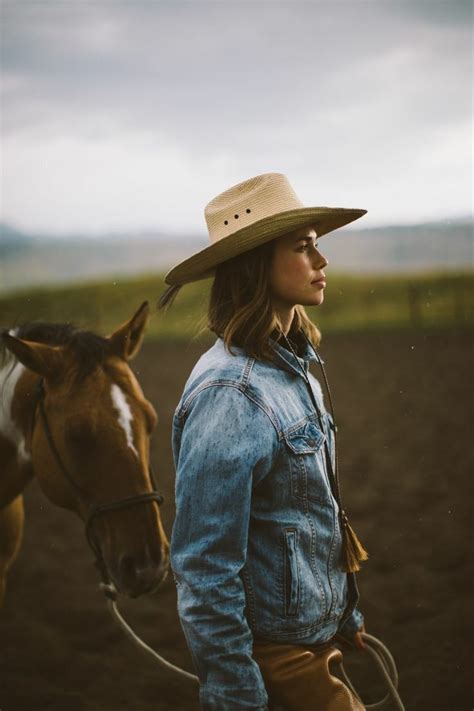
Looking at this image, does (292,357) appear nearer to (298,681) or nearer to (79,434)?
(298,681)

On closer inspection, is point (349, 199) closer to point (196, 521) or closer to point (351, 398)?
point (196, 521)

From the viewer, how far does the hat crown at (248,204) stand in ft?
4.57

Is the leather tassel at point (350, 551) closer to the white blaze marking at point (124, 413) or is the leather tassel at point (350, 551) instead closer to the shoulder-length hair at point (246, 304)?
the shoulder-length hair at point (246, 304)

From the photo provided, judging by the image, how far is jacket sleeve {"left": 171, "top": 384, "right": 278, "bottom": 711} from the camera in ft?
3.69

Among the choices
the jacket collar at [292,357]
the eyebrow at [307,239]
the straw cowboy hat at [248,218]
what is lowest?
the jacket collar at [292,357]

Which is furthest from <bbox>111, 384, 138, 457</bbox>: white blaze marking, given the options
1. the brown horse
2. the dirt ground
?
the dirt ground

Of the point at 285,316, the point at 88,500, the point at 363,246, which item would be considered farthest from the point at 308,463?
the point at 363,246

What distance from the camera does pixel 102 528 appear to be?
2053 mm

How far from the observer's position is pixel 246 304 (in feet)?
4.40

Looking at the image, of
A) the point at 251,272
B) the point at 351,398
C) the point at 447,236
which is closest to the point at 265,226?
the point at 251,272

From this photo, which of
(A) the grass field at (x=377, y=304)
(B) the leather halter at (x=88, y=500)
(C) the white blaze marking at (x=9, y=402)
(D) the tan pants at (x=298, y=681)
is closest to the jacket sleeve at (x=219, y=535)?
(D) the tan pants at (x=298, y=681)

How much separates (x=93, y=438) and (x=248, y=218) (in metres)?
0.99

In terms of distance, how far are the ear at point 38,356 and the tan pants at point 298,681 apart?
1237 millimetres

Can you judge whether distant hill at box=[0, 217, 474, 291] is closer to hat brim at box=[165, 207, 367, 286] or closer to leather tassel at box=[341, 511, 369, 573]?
hat brim at box=[165, 207, 367, 286]
